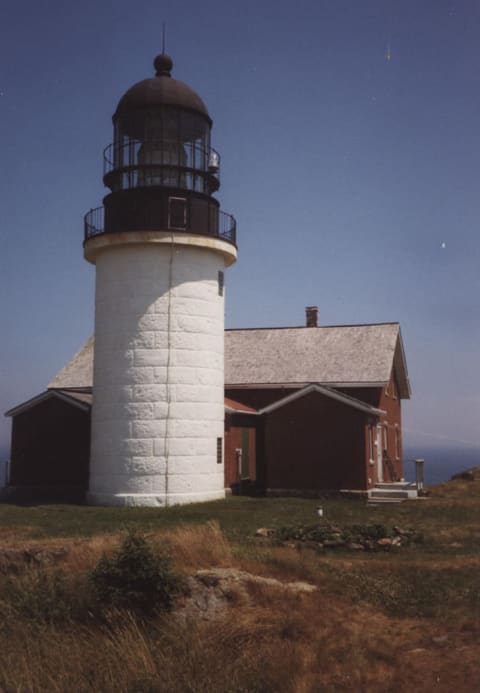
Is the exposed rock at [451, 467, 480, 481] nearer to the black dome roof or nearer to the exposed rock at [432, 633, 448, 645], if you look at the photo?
the black dome roof

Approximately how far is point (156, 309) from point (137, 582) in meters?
12.6

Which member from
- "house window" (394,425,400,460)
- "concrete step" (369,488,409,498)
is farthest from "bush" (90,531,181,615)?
"house window" (394,425,400,460)

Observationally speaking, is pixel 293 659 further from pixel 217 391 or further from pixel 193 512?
pixel 217 391

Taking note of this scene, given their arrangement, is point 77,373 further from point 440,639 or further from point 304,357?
point 440,639

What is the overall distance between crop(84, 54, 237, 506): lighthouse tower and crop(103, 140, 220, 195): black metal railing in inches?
1.2

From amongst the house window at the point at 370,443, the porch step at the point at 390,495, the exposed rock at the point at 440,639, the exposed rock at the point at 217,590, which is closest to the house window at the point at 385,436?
the house window at the point at 370,443

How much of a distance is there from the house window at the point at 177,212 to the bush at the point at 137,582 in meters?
13.2

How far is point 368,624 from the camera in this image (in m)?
9.66

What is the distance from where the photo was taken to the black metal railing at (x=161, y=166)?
73.6 feet

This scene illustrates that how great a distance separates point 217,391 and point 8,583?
39.6 ft

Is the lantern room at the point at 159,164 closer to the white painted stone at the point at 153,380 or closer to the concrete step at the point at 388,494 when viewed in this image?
the white painted stone at the point at 153,380

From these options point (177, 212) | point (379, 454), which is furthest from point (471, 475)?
point (177, 212)

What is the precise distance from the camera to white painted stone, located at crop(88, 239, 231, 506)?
71.4 feet

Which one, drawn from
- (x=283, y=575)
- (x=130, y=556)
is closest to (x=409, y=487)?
(x=283, y=575)
